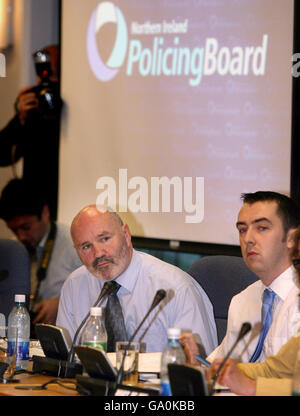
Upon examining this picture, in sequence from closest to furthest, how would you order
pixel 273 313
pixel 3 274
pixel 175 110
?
pixel 273 313
pixel 3 274
pixel 175 110

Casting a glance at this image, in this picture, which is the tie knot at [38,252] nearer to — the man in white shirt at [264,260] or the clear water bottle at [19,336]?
the clear water bottle at [19,336]

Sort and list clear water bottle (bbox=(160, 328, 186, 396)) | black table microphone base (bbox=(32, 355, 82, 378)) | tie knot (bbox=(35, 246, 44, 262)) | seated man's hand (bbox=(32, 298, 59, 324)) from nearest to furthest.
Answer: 1. clear water bottle (bbox=(160, 328, 186, 396))
2. black table microphone base (bbox=(32, 355, 82, 378))
3. seated man's hand (bbox=(32, 298, 59, 324))
4. tie knot (bbox=(35, 246, 44, 262))

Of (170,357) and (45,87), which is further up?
(45,87)

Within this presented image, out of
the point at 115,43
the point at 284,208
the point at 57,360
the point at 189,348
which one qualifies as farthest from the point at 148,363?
the point at 115,43

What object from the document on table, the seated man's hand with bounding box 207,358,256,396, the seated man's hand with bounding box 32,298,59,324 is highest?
the seated man's hand with bounding box 207,358,256,396

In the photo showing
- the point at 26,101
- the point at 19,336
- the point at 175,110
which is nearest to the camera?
the point at 19,336

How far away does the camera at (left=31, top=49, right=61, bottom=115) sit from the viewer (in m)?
5.64

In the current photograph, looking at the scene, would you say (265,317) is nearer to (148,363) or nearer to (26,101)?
(148,363)

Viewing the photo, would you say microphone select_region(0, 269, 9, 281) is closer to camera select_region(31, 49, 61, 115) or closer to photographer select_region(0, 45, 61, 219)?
photographer select_region(0, 45, 61, 219)

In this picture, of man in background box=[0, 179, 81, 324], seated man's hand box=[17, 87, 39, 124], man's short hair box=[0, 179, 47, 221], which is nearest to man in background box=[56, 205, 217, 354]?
man in background box=[0, 179, 81, 324]

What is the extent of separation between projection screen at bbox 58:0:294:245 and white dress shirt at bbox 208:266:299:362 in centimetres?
164

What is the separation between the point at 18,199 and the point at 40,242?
53cm

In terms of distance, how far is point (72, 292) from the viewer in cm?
338

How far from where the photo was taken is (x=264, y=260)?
8.94 feet
